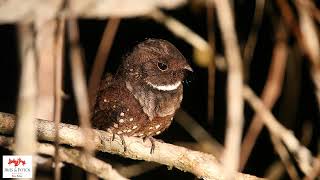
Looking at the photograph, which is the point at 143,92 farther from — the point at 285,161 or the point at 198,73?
the point at 285,161

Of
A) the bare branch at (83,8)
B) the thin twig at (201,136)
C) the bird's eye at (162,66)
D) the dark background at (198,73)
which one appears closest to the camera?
the bare branch at (83,8)

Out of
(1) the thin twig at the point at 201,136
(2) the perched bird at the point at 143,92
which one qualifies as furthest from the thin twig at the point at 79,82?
(2) the perched bird at the point at 143,92

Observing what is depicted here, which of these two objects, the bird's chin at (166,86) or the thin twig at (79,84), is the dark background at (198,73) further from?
the thin twig at (79,84)

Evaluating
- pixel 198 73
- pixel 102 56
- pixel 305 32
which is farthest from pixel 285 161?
pixel 198 73
